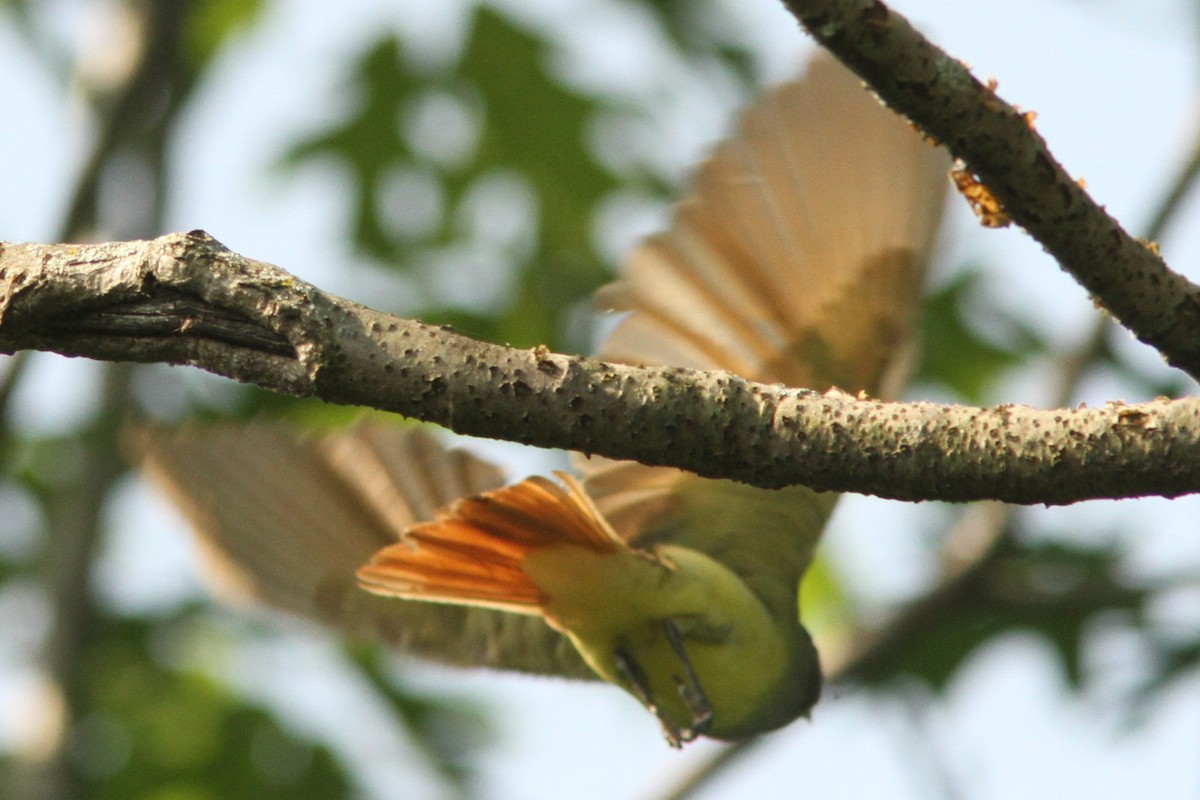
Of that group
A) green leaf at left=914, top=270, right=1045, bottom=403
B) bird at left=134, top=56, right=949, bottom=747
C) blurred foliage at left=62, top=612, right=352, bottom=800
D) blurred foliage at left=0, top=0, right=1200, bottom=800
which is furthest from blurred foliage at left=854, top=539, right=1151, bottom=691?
blurred foliage at left=62, top=612, right=352, bottom=800

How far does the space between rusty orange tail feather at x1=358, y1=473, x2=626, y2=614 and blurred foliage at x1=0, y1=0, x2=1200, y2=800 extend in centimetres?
274

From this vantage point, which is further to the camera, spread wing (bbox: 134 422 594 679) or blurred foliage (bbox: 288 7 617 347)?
blurred foliage (bbox: 288 7 617 347)

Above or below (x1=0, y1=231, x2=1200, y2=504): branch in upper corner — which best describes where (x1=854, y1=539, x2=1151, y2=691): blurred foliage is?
above

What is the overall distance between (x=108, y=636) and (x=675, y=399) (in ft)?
15.9

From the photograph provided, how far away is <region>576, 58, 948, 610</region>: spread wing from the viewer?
3.46m

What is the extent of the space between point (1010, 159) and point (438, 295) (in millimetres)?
4310

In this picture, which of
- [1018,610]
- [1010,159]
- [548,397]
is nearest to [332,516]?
[548,397]

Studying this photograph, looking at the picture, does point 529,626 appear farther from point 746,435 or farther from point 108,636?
point 108,636

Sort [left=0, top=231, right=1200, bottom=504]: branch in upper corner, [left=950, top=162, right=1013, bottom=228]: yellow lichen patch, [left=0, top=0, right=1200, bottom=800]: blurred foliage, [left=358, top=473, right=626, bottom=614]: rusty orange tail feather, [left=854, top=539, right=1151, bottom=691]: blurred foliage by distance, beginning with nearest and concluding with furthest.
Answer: [left=0, top=231, right=1200, bottom=504]: branch in upper corner
[left=950, top=162, right=1013, bottom=228]: yellow lichen patch
[left=358, top=473, right=626, bottom=614]: rusty orange tail feather
[left=854, top=539, right=1151, bottom=691]: blurred foliage
[left=0, top=0, right=1200, bottom=800]: blurred foliage

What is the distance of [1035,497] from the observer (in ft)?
6.22

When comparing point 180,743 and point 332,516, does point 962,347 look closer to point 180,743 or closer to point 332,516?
point 332,516

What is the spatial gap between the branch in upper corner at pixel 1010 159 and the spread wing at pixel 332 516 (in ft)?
5.74

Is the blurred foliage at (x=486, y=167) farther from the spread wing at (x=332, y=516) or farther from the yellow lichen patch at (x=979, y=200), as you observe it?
the yellow lichen patch at (x=979, y=200)

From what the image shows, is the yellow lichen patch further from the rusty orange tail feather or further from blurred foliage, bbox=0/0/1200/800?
blurred foliage, bbox=0/0/1200/800
